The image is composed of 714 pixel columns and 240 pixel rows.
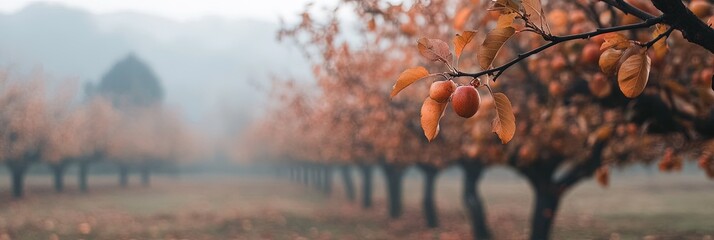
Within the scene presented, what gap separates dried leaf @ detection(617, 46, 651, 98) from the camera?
6.18 feet

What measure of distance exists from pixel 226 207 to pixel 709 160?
24.5 metres

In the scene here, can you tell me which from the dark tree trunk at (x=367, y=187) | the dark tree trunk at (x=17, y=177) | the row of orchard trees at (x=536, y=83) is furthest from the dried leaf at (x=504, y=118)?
the dark tree trunk at (x=17, y=177)

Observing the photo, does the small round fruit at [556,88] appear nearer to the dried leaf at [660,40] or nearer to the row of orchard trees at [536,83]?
the row of orchard trees at [536,83]

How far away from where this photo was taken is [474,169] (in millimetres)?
14727

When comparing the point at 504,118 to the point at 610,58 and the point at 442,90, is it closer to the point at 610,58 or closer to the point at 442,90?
the point at 442,90

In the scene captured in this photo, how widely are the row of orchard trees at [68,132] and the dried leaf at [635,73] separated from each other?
32.0 meters

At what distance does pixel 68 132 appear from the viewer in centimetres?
3253

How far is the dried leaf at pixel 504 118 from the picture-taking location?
1779 millimetres

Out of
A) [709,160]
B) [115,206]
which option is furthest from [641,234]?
[115,206]

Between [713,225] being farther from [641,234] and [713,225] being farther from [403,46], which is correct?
[403,46]

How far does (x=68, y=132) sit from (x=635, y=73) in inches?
1435

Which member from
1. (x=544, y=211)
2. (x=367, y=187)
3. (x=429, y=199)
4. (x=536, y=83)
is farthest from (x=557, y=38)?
(x=367, y=187)

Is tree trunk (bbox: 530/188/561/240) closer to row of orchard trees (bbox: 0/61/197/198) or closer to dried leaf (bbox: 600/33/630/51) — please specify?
dried leaf (bbox: 600/33/630/51)

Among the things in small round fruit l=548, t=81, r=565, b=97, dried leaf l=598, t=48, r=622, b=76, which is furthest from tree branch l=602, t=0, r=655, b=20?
small round fruit l=548, t=81, r=565, b=97
